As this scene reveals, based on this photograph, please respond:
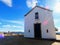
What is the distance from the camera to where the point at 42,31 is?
15.8 m

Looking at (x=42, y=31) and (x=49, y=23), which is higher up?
(x=49, y=23)

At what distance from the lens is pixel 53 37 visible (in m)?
14.8

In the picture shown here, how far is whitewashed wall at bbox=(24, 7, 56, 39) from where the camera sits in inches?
594

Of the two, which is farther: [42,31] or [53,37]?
[42,31]

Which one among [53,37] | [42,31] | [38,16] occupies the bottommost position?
[53,37]

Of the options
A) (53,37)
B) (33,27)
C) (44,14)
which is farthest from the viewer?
(33,27)

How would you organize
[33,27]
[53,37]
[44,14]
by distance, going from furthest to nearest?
[33,27], [44,14], [53,37]

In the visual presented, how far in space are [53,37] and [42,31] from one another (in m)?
2.18

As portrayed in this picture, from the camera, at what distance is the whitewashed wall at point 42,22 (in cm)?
1508

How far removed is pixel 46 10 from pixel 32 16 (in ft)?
9.70

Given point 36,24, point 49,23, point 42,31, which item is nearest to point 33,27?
point 36,24

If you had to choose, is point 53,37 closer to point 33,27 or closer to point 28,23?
point 33,27

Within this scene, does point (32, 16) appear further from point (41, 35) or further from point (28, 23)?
point (41, 35)

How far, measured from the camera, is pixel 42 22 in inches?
624
